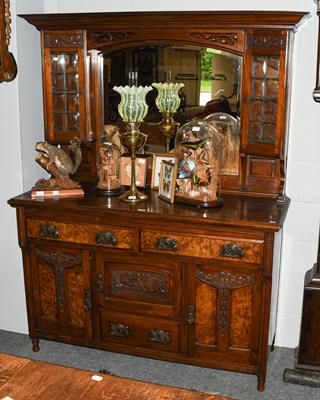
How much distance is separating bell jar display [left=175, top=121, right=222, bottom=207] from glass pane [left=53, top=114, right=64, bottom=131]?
2.38ft

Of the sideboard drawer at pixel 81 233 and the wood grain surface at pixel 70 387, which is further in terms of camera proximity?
the sideboard drawer at pixel 81 233

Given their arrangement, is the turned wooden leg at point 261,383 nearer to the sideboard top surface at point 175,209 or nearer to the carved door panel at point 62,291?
the sideboard top surface at point 175,209

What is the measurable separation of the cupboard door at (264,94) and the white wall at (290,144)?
17 centimetres

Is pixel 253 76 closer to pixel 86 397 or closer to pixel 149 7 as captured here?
pixel 149 7

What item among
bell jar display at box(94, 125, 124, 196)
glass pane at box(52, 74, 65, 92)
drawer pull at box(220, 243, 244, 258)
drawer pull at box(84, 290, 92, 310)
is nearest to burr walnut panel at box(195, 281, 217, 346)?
drawer pull at box(220, 243, 244, 258)

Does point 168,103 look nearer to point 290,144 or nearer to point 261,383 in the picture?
point 290,144

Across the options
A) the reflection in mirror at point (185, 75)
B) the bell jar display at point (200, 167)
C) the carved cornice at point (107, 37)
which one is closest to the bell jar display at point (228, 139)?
the reflection in mirror at point (185, 75)

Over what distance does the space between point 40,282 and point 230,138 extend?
1.29m

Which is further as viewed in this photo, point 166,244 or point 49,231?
point 49,231

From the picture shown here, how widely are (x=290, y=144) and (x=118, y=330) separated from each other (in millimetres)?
1337

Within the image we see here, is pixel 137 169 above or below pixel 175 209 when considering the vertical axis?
above

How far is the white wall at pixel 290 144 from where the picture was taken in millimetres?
2762

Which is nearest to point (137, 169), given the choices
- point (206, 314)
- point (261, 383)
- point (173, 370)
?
point (206, 314)

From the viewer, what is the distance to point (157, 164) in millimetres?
2955
